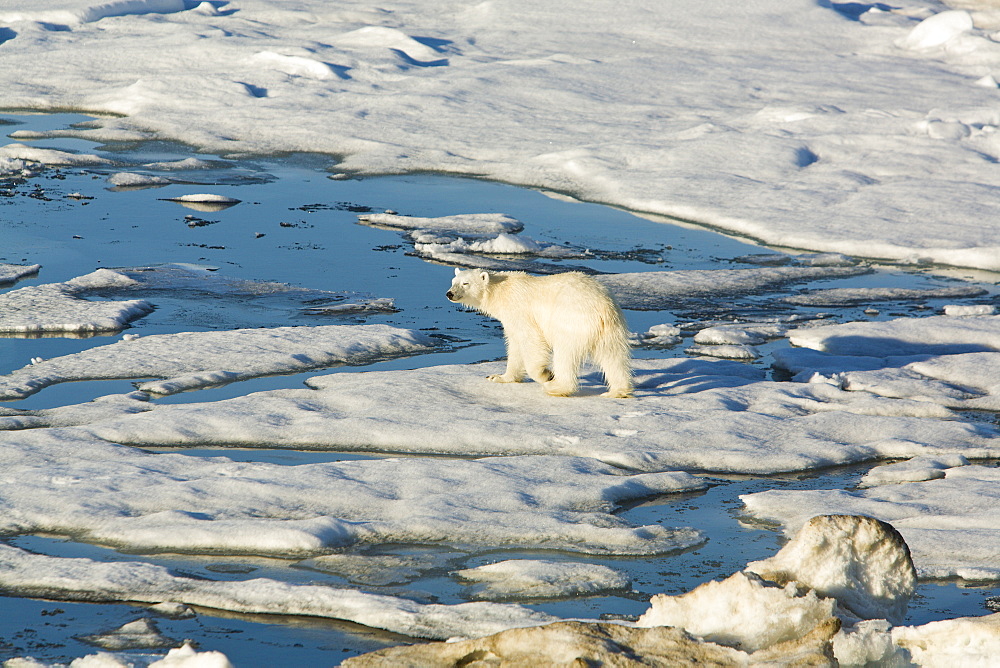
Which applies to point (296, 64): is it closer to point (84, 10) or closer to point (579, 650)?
point (84, 10)

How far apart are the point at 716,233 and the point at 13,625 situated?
351 inches

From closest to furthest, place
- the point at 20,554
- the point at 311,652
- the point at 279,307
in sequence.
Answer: the point at 311,652, the point at 20,554, the point at 279,307

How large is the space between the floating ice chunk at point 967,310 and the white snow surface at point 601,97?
1661mm

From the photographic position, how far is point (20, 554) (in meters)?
3.74

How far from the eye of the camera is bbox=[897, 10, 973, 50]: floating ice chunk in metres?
21.5

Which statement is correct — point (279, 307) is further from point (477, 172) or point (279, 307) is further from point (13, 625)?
point (477, 172)

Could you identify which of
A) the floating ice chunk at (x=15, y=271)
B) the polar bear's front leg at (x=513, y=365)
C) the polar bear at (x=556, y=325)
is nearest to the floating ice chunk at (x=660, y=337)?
the polar bear at (x=556, y=325)

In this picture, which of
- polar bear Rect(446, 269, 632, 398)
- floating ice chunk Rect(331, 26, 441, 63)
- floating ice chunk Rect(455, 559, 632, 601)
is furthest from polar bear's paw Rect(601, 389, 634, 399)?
floating ice chunk Rect(331, 26, 441, 63)

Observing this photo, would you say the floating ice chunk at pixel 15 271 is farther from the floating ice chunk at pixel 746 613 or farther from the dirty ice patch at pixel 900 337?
the floating ice chunk at pixel 746 613

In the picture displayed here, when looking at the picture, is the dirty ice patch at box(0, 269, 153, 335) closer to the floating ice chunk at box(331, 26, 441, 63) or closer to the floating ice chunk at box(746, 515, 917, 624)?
the floating ice chunk at box(746, 515, 917, 624)

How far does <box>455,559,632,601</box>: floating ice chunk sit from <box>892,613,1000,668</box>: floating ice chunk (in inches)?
44.5

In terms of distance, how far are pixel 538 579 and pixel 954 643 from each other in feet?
4.64

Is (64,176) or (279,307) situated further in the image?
(64,176)

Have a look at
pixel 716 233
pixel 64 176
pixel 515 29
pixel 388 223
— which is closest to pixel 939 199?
pixel 716 233
